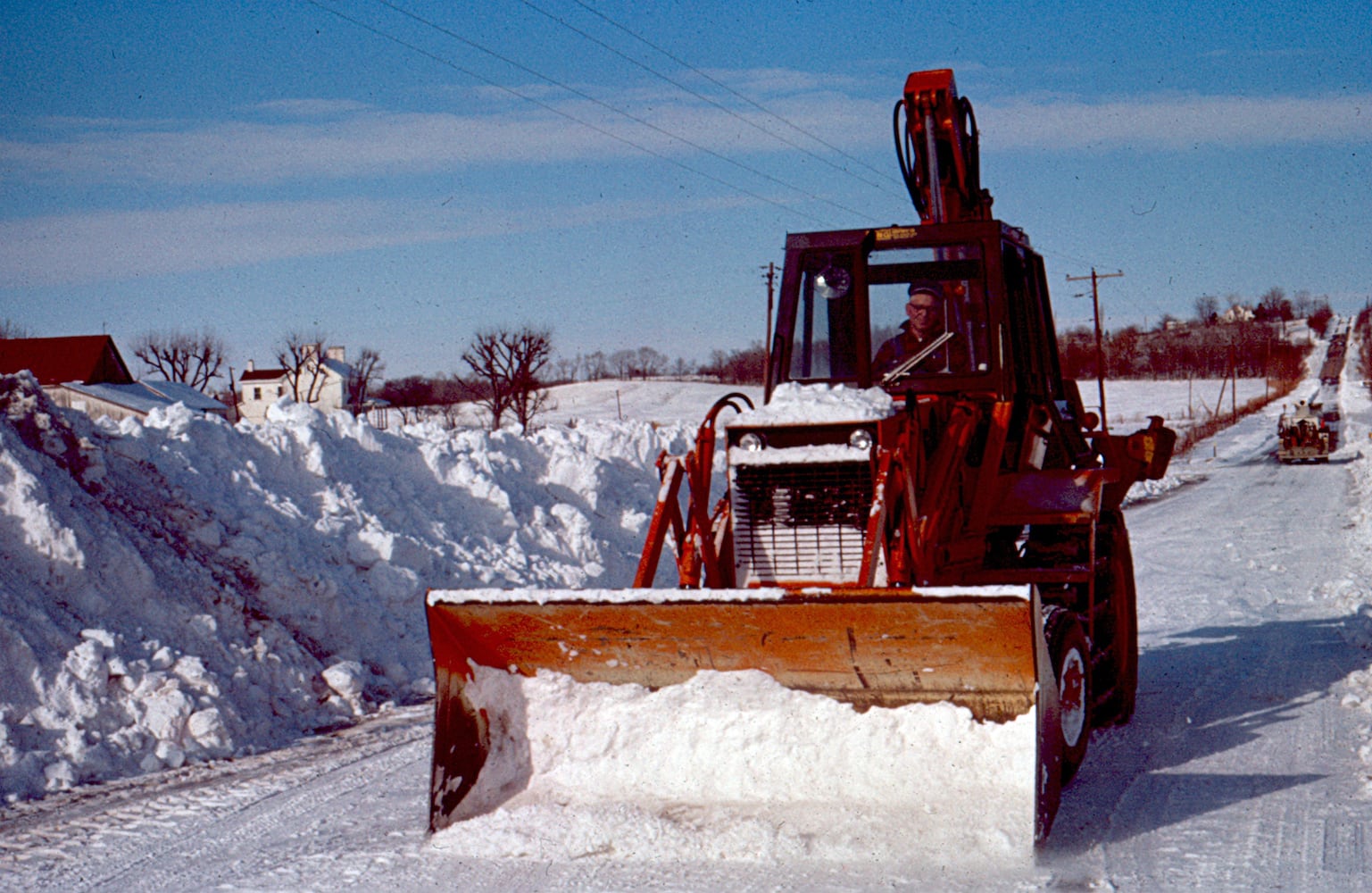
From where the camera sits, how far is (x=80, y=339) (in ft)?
187

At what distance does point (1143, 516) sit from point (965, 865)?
71.0 feet

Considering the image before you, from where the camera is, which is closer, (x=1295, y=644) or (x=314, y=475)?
(x=1295, y=644)

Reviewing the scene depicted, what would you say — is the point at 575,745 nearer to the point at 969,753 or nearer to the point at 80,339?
the point at 969,753

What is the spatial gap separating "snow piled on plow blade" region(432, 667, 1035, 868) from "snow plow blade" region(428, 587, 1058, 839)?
0.07 metres

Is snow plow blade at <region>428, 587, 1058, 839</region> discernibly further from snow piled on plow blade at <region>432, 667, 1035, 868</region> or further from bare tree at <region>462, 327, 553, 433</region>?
bare tree at <region>462, 327, 553, 433</region>

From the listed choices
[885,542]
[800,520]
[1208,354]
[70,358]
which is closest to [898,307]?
[800,520]

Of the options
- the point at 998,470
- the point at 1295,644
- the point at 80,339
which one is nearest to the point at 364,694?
the point at 998,470

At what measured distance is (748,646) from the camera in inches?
232

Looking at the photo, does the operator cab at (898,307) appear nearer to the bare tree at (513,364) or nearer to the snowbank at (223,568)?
the snowbank at (223,568)

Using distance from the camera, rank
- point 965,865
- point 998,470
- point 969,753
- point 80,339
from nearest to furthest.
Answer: point 965,865 → point 969,753 → point 998,470 → point 80,339

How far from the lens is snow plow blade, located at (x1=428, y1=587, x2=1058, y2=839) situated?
5.46 metres

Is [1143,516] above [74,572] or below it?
below

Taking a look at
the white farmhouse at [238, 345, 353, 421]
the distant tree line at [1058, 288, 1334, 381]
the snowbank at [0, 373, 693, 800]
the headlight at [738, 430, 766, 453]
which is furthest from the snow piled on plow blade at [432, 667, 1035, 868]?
the distant tree line at [1058, 288, 1334, 381]

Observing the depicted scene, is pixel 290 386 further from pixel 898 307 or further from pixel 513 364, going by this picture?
pixel 898 307
